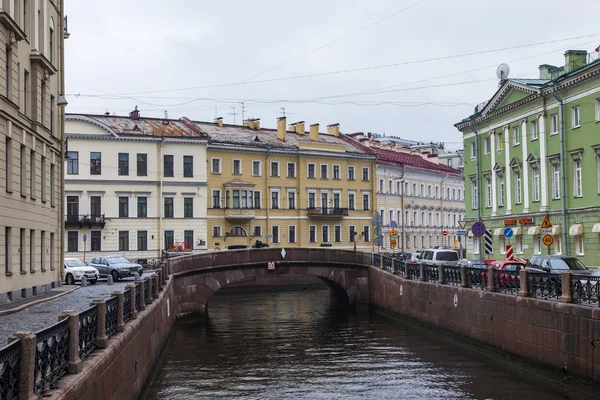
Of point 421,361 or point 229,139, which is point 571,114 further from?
point 229,139

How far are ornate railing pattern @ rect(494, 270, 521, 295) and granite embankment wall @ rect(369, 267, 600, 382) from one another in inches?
12.6

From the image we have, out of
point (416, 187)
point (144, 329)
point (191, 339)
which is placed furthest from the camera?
point (416, 187)

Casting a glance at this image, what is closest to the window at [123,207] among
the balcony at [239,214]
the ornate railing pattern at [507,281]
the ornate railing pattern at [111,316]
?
the balcony at [239,214]

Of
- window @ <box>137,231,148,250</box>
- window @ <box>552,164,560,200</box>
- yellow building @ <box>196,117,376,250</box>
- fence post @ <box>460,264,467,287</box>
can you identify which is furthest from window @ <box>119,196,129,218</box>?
fence post @ <box>460,264,467,287</box>

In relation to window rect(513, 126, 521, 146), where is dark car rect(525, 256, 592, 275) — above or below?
below

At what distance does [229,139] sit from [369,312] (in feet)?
93.1

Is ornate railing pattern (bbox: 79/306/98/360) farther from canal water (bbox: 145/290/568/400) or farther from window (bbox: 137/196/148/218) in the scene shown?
window (bbox: 137/196/148/218)

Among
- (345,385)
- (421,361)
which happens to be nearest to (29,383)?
(345,385)

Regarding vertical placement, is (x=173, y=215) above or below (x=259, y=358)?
above

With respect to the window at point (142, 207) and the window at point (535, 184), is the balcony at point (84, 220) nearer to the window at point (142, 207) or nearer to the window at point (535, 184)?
the window at point (142, 207)

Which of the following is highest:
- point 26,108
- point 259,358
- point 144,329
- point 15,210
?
point 26,108

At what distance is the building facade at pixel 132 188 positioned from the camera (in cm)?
5844

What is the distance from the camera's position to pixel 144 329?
1914 centimetres

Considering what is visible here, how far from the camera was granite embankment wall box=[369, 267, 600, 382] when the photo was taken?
693 inches
